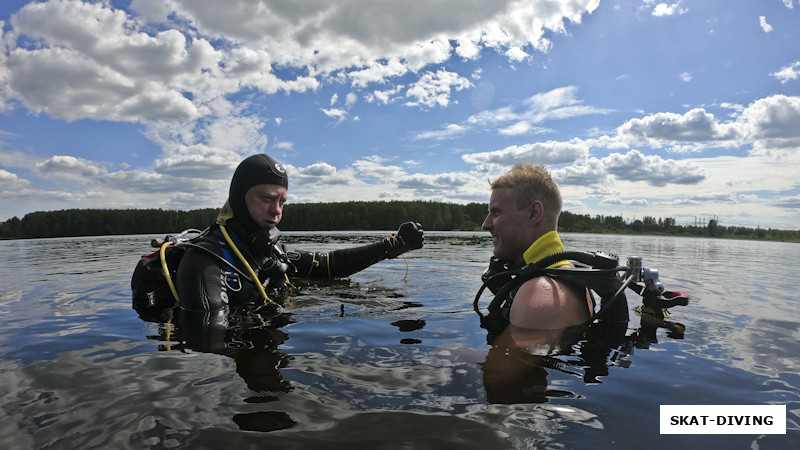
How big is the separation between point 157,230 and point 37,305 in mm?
78370

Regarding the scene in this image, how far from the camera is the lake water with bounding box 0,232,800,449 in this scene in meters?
2.15

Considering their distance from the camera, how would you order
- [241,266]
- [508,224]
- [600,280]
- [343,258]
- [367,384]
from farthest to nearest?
[343,258] → [241,266] → [508,224] → [600,280] → [367,384]

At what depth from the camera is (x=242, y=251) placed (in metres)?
5.15

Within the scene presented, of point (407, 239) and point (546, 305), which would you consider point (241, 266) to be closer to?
point (407, 239)

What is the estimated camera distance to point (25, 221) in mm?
76562

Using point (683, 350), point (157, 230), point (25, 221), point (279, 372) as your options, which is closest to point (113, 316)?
point (279, 372)

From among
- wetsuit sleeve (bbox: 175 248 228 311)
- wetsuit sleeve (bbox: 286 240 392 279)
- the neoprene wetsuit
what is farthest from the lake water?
wetsuit sleeve (bbox: 286 240 392 279)

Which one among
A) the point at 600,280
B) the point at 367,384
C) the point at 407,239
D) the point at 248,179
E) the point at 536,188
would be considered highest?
the point at 248,179

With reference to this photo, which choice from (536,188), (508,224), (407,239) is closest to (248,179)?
(407,239)

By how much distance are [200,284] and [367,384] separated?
7.83 ft

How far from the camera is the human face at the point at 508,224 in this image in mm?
3881

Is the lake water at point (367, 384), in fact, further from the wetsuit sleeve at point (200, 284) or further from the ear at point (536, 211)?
the ear at point (536, 211)

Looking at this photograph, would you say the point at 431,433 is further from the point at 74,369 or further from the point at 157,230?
the point at 157,230

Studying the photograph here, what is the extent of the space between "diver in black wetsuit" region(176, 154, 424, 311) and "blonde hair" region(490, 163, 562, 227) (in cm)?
301
